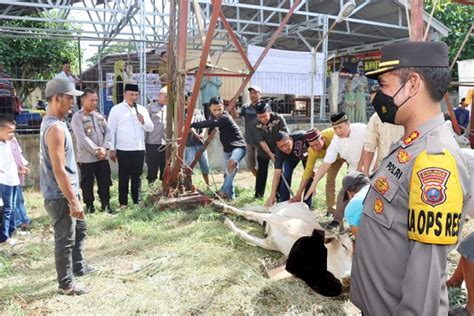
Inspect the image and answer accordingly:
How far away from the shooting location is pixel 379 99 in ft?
4.93

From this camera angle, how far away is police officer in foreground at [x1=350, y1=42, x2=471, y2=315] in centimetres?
123

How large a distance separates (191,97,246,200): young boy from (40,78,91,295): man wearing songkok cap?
2.75m

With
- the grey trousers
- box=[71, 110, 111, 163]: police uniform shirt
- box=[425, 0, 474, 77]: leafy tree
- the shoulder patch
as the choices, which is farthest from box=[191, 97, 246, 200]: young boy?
box=[425, 0, 474, 77]: leafy tree

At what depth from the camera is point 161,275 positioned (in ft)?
10.7

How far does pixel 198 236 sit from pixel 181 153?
1.39 meters

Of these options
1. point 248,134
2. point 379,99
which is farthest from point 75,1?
point 379,99

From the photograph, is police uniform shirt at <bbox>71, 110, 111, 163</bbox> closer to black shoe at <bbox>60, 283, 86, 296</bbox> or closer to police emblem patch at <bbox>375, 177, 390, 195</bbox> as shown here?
black shoe at <bbox>60, 283, 86, 296</bbox>

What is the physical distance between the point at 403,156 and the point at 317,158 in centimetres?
341

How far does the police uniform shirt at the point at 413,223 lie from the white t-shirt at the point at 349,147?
3.02 metres

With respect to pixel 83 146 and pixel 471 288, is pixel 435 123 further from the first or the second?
pixel 83 146

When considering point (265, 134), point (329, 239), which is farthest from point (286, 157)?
point (329, 239)

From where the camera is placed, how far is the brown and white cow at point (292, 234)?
310 centimetres

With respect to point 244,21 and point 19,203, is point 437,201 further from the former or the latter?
point 244,21

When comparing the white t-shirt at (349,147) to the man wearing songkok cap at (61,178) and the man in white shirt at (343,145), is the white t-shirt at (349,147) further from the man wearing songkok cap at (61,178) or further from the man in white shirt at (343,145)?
the man wearing songkok cap at (61,178)
